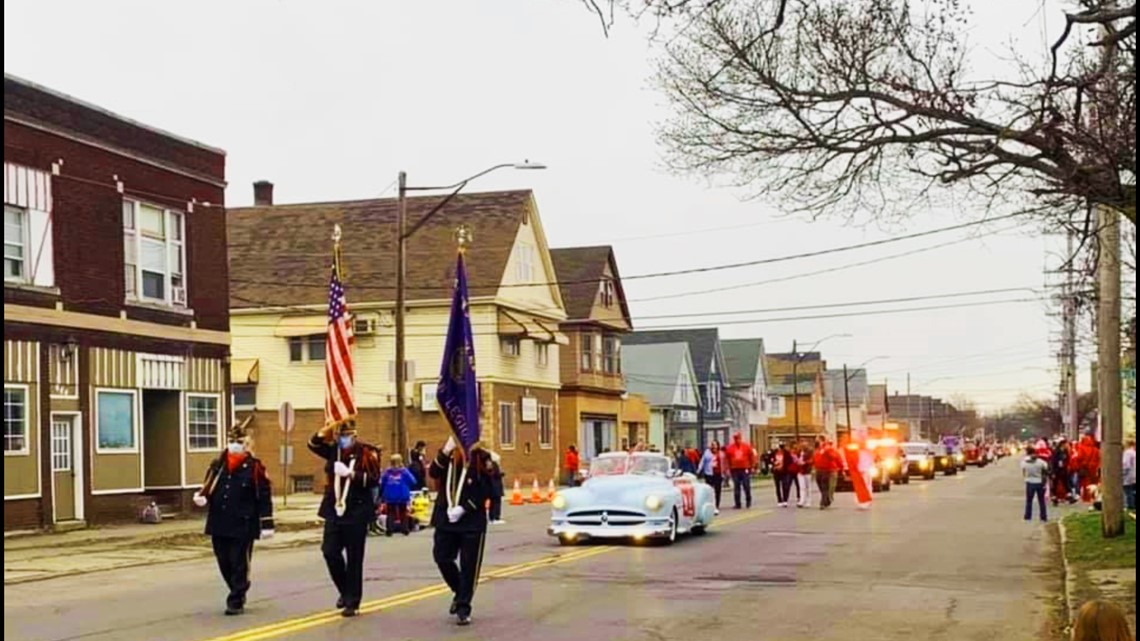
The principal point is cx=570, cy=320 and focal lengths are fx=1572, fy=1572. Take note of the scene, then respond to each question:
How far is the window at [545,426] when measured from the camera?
58781 mm

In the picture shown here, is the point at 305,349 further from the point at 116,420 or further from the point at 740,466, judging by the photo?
the point at 740,466

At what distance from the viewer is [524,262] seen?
57.1 meters

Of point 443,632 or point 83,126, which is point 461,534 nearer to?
point 443,632

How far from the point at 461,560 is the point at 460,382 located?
6.14 ft

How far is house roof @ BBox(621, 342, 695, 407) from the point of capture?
86.6m

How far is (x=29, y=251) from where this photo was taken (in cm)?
2925

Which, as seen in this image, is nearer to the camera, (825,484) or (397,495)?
(397,495)

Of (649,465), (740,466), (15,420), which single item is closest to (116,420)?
(15,420)

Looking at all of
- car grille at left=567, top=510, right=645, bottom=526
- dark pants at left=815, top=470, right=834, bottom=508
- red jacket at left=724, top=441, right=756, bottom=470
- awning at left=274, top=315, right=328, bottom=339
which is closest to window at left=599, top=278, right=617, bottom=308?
awning at left=274, top=315, right=328, bottom=339

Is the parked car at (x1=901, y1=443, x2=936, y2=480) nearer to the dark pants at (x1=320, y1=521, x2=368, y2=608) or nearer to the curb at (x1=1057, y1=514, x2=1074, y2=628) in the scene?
the curb at (x1=1057, y1=514, x2=1074, y2=628)

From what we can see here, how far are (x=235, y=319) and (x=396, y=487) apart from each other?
90.4 ft

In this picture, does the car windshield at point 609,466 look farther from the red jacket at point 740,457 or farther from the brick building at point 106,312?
the red jacket at point 740,457

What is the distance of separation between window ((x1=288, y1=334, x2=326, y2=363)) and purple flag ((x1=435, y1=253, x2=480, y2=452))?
38860 mm

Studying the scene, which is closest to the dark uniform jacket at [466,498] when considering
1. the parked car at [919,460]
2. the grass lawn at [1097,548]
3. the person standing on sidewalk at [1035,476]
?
the grass lawn at [1097,548]
